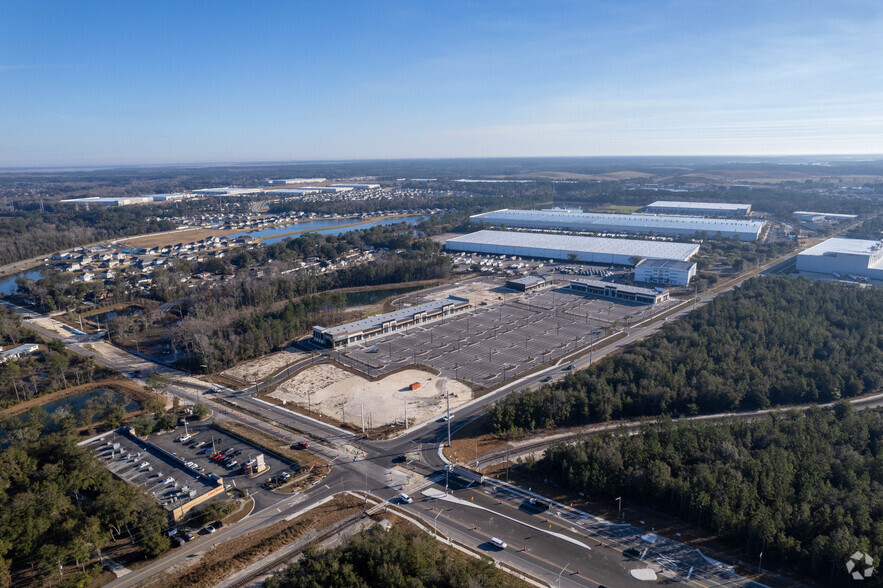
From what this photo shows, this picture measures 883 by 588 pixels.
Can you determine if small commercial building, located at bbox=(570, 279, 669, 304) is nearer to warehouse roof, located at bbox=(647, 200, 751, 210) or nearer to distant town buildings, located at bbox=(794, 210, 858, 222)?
distant town buildings, located at bbox=(794, 210, 858, 222)

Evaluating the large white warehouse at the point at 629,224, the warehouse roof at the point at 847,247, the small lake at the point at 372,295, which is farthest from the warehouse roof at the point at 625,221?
the small lake at the point at 372,295

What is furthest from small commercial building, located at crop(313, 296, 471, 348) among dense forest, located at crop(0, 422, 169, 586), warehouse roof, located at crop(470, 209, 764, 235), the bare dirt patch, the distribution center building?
the distribution center building

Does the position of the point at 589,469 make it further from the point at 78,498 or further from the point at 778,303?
the point at 778,303

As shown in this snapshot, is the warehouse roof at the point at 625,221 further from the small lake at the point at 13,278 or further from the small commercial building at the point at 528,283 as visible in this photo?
the small lake at the point at 13,278

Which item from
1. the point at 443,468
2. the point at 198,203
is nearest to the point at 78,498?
the point at 443,468

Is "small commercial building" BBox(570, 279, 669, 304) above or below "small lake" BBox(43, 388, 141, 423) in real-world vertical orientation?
above

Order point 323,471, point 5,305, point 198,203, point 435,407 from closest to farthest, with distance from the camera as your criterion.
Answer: point 323,471, point 435,407, point 5,305, point 198,203
